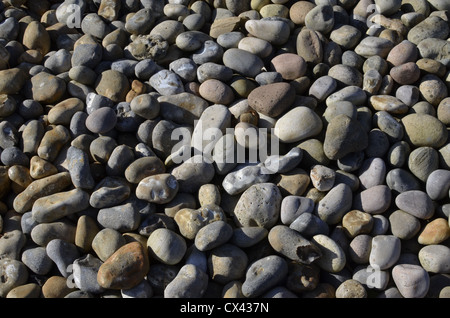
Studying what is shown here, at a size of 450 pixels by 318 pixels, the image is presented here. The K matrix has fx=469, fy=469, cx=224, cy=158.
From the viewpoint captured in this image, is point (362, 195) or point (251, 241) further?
point (362, 195)

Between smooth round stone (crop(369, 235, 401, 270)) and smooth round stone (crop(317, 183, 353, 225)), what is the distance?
0.16m

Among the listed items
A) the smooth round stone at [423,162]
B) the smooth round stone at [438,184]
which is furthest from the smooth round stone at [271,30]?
the smooth round stone at [438,184]

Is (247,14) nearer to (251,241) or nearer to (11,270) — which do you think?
(251,241)

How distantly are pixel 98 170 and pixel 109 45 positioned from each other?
753 millimetres

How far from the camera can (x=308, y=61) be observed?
224cm

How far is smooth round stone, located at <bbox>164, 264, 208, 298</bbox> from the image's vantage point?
154 centimetres

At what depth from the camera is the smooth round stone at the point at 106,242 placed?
1656 millimetres

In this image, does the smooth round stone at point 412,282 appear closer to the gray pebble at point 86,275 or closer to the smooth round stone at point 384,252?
the smooth round stone at point 384,252

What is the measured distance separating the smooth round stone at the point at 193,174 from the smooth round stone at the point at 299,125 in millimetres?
334

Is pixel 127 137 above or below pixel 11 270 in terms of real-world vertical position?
above

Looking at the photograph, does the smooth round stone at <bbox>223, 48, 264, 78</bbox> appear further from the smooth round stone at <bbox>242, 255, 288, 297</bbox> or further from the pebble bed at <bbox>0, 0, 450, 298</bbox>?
the smooth round stone at <bbox>242, 255, 288, 297</bbox>
